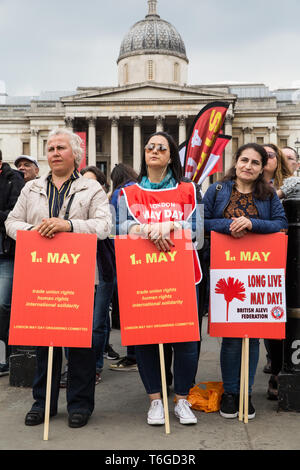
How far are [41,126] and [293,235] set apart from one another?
172ft

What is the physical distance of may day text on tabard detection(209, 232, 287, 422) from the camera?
4.29 meters

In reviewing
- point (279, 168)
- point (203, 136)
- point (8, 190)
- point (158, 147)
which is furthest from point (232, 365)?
point (203, 136)

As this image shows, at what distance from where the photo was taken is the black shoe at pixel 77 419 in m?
4.04

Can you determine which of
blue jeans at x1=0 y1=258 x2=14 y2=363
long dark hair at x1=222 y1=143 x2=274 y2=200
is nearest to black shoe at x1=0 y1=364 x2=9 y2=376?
blue jeans at x1=0 y1=258 x2=14 y2=363

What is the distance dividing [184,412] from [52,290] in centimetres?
138

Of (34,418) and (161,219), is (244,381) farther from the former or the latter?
(34,418)

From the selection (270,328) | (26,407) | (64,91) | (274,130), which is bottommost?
(26,407)

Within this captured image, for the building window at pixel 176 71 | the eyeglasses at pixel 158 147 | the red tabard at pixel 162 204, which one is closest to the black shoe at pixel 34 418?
the red tabard at pixel 162 204

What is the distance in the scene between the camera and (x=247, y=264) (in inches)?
169

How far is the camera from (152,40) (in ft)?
189

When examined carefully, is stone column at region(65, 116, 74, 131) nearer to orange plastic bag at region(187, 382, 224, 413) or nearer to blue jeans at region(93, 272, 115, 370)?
blue jeans at region(93, 272, 115, 370)
